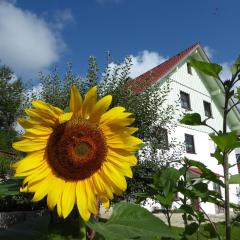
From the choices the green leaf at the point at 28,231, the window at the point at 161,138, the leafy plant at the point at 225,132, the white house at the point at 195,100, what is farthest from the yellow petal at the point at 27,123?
the white house at the point at 195,100

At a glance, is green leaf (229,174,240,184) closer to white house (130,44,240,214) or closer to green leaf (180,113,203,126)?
green leaf (180,113,203,126)

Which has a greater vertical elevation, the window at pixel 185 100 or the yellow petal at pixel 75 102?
the window at pixel 185 100

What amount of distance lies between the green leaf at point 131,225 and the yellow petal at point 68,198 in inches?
2.7

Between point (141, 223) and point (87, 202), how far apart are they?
0.42 ft

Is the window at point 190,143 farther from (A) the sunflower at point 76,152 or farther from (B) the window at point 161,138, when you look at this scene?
(A) the sunflower at point 76,152

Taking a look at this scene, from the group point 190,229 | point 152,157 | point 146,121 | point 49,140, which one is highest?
point 146,121

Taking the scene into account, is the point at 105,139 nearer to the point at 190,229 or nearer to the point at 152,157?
the point at 190,229

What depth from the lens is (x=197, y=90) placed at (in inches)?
998

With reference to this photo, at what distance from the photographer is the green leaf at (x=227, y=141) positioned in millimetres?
1502

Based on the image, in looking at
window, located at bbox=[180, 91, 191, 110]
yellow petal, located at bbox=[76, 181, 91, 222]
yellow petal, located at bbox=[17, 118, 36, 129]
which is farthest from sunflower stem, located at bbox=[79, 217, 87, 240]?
window, located at bbox=[180, 91, 191, 110]

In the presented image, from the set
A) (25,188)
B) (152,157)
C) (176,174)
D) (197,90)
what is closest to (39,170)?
(25,188)

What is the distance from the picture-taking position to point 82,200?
0.98 meters

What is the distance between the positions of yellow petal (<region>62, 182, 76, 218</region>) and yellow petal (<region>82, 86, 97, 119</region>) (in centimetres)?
17

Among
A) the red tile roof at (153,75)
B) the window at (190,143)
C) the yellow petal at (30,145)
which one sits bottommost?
the yellow petal at (30,145)
